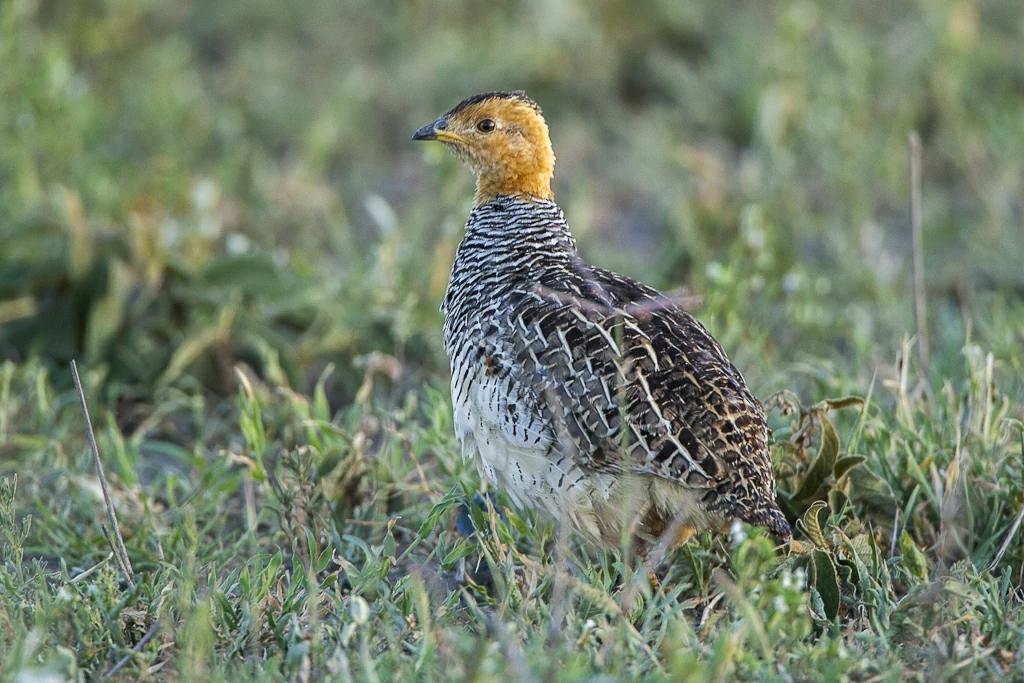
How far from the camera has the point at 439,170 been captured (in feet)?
17.2

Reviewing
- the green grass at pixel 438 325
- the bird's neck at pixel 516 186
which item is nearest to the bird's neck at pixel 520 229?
the bird's neck at pixel 516 186

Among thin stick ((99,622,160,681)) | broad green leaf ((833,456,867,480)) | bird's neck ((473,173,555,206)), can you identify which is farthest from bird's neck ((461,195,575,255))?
thin stick ((99,622,160,681))

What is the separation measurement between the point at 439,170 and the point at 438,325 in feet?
Result: 2.33

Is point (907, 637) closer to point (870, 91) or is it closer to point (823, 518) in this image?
point (823, 518)

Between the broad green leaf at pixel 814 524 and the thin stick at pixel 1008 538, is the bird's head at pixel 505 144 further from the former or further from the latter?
the thin stick at pixel 1008 538

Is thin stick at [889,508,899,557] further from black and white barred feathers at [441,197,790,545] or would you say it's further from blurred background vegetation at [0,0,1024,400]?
blurred background vegetation at [0,0,1024,400]

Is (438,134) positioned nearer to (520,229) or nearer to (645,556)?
(520,229)

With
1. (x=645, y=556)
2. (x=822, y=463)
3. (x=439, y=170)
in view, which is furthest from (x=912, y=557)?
(x=439, y=170)

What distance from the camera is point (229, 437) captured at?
16.1 ft

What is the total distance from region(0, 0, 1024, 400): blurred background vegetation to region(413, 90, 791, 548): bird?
115 cm

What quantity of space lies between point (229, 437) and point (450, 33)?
168 inches


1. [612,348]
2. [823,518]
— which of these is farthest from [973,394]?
[612,348]

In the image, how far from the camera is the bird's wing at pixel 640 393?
10.6 feet

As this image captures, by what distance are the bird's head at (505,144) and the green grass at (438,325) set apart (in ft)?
2.34
